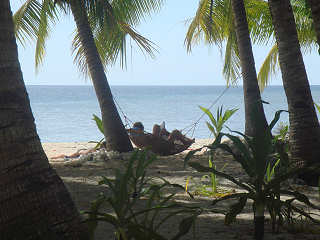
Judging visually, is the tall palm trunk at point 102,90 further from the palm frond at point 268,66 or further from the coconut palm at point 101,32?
the palm frond at point 268,66

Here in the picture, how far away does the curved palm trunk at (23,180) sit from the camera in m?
2.13

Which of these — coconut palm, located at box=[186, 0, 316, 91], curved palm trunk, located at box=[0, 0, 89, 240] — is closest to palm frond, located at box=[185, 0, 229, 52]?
coconut palm, located at box=[186, 0, 316, 91]

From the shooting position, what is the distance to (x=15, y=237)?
2094 millimetres

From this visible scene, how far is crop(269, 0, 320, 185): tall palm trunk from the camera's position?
4488 mm

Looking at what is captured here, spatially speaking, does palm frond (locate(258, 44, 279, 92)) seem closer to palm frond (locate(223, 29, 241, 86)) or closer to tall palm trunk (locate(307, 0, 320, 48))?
palm frond (locate(223, 29, 241, 86))

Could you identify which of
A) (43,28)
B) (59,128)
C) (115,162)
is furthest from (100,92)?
(59,128)

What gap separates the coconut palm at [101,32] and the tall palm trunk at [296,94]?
9.57ft

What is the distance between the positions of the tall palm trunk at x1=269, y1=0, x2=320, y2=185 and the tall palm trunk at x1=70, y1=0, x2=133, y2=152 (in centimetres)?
373

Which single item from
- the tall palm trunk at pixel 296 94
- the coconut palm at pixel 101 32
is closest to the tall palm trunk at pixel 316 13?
the tall palm trunk at pixel 296 94

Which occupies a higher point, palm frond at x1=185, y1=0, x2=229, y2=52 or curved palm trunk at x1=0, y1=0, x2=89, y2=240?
palm frond at x1=185, y1=0, x2=229, y2=52

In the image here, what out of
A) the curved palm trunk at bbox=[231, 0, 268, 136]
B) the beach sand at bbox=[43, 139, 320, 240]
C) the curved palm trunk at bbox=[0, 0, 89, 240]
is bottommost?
the beach sand at bbox=[43, 139, 320, 240]

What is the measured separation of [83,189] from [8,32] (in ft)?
8.27

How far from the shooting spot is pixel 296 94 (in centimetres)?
450

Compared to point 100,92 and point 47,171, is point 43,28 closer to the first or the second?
point 100,92
